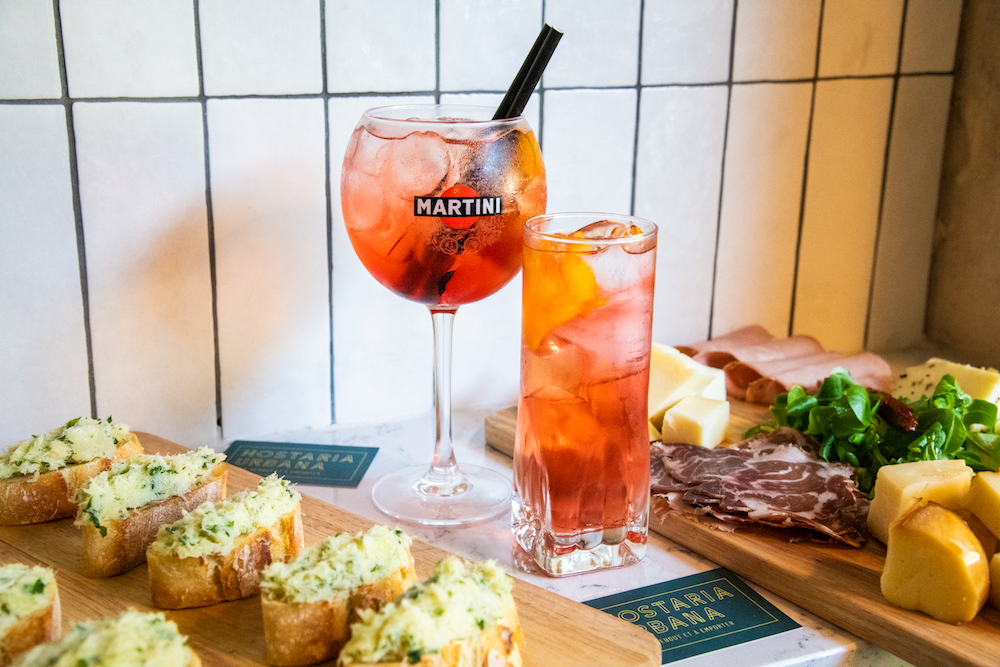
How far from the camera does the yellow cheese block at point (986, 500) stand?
0.94 metres

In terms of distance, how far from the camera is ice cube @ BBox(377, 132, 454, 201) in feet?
3.30

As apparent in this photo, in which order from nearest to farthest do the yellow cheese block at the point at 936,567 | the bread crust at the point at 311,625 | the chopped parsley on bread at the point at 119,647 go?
the chopped parsley on bread at the point at 119,647 < the bread crust at the point at 311,625 < the yellow cheese block at the point at 936,567

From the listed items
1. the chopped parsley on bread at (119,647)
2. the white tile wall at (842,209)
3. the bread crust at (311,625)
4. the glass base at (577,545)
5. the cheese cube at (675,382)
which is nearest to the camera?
the chopped parsley on bread at (119,647)

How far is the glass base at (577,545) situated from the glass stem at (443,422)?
0.55 ft

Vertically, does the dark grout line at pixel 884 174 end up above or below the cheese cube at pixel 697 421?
above

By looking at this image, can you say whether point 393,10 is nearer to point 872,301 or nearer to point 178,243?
point 178,243

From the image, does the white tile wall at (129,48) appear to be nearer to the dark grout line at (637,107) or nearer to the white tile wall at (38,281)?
the white tile wall at (38,281)

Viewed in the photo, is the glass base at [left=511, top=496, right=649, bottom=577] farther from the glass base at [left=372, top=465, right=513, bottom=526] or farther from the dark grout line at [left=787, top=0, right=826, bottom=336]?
Result: the dark grout line at [left=787, top=0, right=826, bottom=336]

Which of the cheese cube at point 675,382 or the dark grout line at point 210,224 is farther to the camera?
the cheese cube at point 675,382

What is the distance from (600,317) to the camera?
0.95 metres

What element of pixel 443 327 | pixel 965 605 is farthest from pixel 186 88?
pixel 965 605

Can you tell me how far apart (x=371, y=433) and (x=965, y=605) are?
0.83 m

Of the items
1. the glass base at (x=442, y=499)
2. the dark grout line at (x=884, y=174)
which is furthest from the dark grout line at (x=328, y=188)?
the dark grout line at (x=884, y=174)

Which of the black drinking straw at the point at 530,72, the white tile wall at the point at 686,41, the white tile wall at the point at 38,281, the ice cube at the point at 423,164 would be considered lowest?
the white tile wall at the point at 38,281
